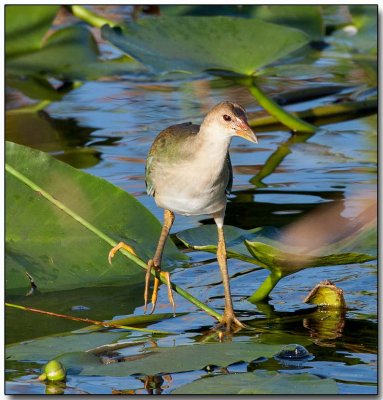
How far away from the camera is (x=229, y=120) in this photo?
9.56ft

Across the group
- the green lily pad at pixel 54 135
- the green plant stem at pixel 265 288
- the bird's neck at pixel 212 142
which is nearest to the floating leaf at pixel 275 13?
the green lily pad at pixel 54 135

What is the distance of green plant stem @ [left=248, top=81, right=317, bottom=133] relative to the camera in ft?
15.3

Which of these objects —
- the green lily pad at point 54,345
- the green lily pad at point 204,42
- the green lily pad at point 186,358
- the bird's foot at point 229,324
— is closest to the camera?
the green lily pad at point 186,358

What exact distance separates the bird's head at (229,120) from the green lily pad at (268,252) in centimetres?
31

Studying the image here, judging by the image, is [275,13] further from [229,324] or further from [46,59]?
[229,324]

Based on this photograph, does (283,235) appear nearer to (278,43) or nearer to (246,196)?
(246,196)

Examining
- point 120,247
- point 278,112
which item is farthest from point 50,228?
point 278,112

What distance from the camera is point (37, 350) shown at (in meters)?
2.89

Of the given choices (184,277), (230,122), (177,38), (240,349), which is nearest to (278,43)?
(177,38)

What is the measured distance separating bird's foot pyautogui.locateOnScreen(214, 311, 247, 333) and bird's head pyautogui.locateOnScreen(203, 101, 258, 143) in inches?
22.4

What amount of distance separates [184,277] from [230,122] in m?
0.78

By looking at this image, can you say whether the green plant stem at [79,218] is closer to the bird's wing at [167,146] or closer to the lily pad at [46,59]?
the bird's wing at [167,146]

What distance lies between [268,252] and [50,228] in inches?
29.9

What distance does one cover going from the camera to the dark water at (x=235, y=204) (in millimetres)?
2904
